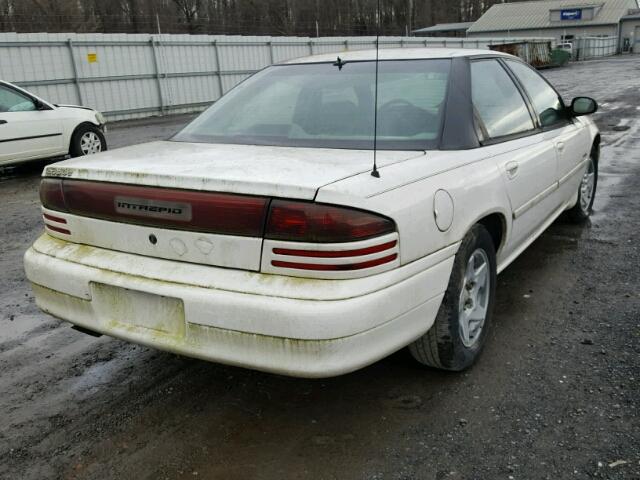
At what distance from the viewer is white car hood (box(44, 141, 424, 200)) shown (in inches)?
93.4

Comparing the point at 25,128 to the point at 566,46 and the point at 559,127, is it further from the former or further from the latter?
the point at 566,46

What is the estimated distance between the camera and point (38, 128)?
922cm

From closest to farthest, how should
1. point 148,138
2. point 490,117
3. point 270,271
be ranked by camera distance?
point 270,271, point 490,117, point 148,138

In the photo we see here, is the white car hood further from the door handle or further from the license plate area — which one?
the door handle

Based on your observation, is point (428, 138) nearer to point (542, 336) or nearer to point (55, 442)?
point (542, 336)

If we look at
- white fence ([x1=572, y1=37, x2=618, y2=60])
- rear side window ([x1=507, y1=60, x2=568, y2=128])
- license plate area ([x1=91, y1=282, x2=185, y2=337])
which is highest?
rear side window ([x1=507, y1=60, x2=568, y2=128])

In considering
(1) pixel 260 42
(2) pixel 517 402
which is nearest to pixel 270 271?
(2) pixel 517 402

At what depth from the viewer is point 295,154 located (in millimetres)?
2867

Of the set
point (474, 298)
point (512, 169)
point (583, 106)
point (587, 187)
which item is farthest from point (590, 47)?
point (474, 298)

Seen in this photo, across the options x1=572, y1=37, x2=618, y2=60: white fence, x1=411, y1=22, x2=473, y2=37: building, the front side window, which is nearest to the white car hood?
the front side window

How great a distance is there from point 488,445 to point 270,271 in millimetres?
1129

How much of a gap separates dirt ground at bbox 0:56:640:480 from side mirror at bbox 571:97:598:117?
1.35 m

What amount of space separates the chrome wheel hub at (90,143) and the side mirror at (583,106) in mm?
7731

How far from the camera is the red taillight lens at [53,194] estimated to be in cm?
286
